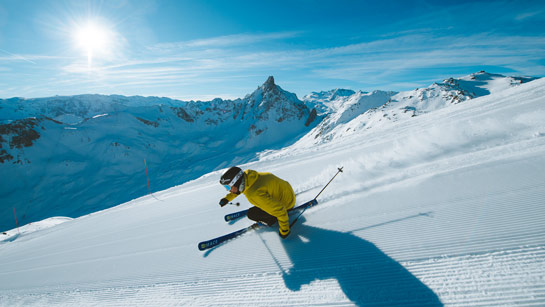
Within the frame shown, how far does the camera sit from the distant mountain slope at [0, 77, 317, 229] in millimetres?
34250

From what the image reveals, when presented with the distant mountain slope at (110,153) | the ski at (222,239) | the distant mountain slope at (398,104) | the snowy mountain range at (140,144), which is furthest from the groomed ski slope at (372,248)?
the distant mountain slope at (398,104)

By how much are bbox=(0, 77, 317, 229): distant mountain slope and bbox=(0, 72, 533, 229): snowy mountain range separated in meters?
0.14

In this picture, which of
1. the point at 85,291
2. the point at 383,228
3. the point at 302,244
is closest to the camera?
the point at 383,228

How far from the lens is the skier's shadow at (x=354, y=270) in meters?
2.05

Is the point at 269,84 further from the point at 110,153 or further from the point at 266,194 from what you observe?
the point at 266,194

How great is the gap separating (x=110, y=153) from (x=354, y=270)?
194 feet

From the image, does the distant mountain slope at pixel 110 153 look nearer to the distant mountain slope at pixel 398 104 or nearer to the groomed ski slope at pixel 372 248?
the distant mountain slope at pixel 398 104

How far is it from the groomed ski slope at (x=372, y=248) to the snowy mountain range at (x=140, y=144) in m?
35.5

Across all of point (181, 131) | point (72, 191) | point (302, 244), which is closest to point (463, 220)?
point (302, 244)

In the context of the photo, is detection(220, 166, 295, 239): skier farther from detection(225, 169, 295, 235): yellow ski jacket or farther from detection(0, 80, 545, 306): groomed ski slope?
detection(0, 80, 545, 306): groomed ski slope

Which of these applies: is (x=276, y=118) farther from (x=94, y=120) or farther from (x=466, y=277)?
(x=466, y=277)

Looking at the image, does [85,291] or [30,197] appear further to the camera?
[30,197]

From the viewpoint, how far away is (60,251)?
5742 mm

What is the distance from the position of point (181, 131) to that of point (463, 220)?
82.2 metres
